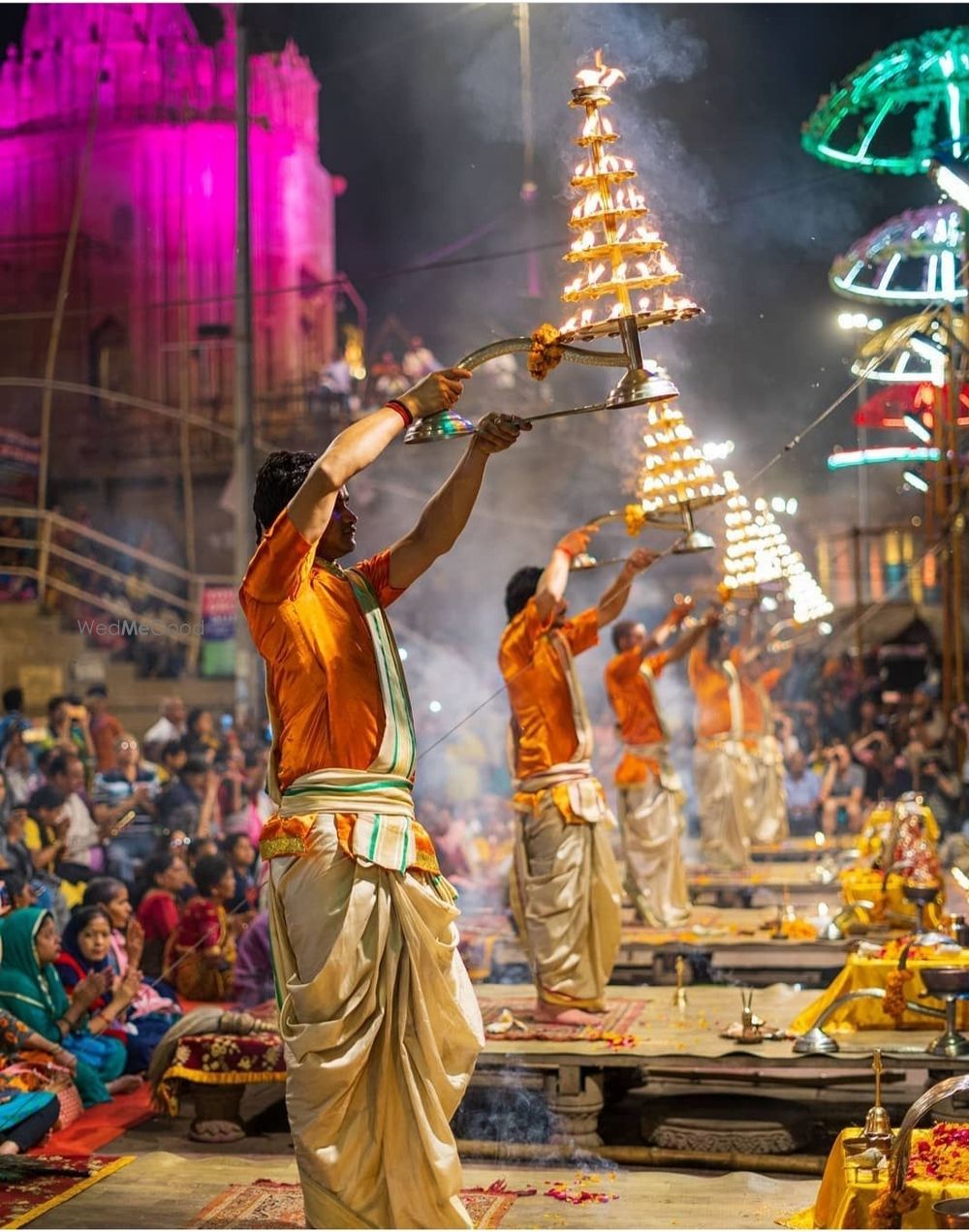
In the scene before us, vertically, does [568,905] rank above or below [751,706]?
below

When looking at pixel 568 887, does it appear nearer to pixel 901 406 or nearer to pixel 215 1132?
pixel 215 1132

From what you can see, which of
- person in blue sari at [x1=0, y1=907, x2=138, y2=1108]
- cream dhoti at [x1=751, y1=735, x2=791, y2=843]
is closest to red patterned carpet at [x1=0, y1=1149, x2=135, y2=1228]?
person in blue sari at [x1=0, y1=907, x2=138, y2=1108]

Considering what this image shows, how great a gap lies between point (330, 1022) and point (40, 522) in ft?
28.1

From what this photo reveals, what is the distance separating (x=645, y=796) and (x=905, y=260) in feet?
13.3

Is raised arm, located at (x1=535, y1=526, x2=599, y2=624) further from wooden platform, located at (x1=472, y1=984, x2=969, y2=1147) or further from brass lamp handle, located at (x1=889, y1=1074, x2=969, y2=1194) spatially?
brass lamp handle, located at (x1=889, y1=1074, x2=969, y2=1194)

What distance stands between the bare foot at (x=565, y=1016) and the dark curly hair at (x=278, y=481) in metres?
3.56

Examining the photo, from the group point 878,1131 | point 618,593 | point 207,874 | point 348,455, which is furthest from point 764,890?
point 348,455

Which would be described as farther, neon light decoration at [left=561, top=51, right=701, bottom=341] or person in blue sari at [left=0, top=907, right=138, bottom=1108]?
person in blue sari at [left=0, top=907, right=138, bottom=1108]

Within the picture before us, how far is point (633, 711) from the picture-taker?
11477mm

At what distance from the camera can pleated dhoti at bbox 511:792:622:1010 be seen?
25.0 ft

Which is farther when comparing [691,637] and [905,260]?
[691,637]

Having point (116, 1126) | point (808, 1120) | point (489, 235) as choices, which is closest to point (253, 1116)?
point (116, 1126)

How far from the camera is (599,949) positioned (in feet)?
25.3

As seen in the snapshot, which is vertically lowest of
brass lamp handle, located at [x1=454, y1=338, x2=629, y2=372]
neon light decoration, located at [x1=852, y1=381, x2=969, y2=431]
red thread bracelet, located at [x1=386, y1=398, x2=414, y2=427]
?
red thread bracelet, located at [x1=386, y1=398, x2=414, y2=427]
